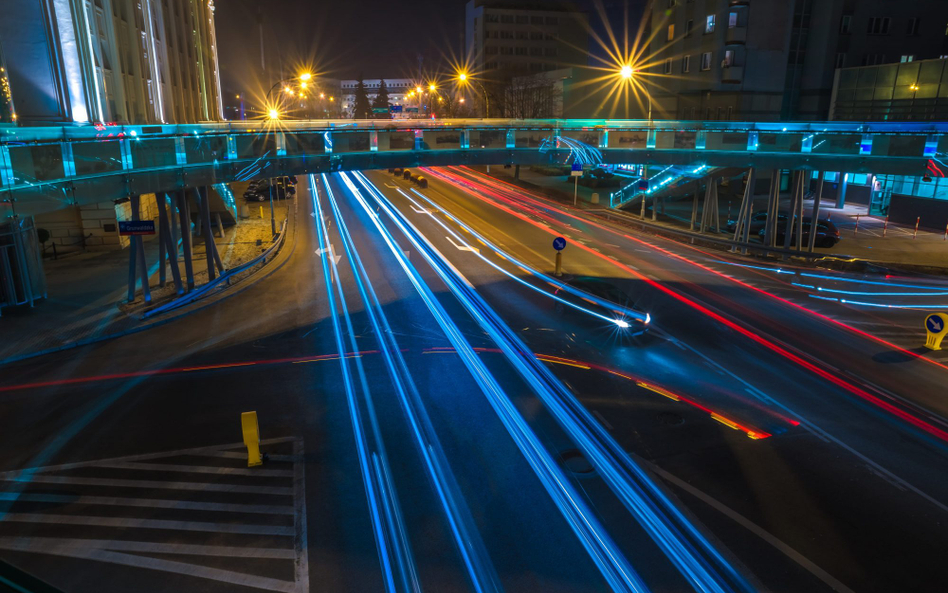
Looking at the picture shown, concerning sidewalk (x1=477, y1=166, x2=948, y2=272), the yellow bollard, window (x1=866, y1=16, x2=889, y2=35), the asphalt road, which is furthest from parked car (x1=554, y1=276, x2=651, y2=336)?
window (x1=866, y1=16, x2=889, y2=35)

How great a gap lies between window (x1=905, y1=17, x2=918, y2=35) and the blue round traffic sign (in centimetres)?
4568

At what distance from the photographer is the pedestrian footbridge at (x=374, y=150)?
14.7 meters

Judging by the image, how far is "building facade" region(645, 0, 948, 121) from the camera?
4669 centimetres

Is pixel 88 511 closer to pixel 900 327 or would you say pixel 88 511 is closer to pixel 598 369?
pixel 598 369

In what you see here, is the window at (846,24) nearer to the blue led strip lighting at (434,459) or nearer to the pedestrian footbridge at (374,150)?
the pedestrian footbridge at (374,150)

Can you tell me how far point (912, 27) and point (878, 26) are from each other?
317 centimetres

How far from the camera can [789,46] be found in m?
48.2

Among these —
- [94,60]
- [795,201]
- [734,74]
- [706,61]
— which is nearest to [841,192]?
[734,74]

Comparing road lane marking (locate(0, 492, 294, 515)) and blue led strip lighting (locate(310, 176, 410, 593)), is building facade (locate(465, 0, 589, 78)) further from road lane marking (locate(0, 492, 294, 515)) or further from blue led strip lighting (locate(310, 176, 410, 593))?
road lane marking (locate(0, 492, 294, 515))

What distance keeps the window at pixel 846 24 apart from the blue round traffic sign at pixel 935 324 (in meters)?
41.8

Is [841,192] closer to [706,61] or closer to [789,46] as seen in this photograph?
[789,46]

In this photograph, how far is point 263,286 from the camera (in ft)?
73.3

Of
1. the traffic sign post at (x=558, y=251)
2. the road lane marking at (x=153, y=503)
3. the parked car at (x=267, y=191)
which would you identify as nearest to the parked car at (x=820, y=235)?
the traffic sign post at (x=558, y=251)

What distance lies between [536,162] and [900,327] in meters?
14.4
